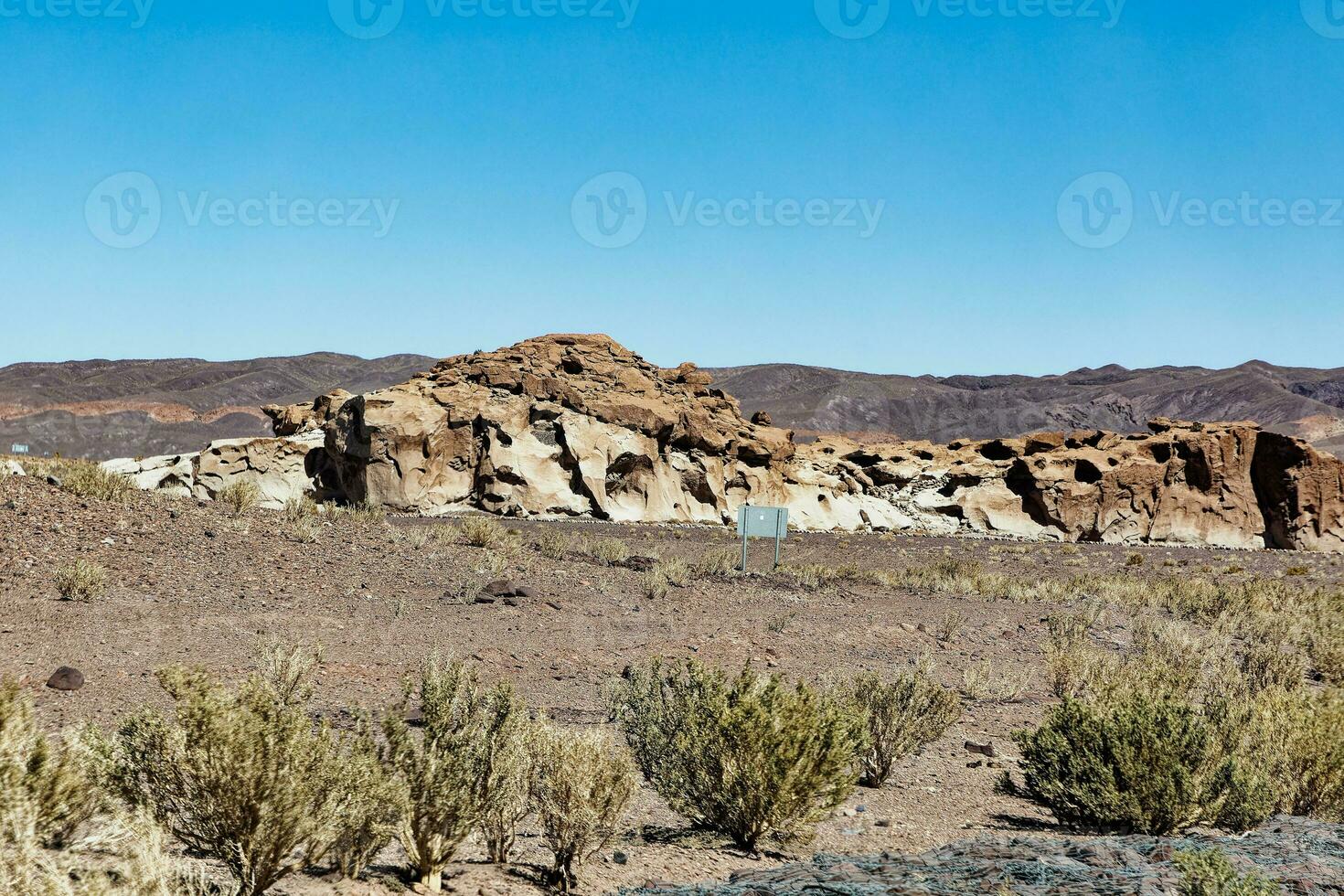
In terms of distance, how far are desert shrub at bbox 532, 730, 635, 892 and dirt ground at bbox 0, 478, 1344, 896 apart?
0.61 ft

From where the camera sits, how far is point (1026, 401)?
385ft

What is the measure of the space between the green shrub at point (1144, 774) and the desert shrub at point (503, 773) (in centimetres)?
407

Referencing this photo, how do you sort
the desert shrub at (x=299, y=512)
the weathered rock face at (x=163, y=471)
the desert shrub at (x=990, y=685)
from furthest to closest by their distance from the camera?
the weathered rock face at (x=163, y=471), the desert shrub at (x=299, y=512), the desert shrub at (x=990, y=685)

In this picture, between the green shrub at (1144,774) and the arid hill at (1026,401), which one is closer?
the green shrub at (1144,774)

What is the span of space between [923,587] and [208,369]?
13170 centimetres

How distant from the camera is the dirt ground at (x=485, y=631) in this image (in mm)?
7129

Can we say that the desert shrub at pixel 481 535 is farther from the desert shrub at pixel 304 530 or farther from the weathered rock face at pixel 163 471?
the weathered rock face at pixel 163 471

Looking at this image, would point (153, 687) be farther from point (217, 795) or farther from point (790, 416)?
point (790, 416)

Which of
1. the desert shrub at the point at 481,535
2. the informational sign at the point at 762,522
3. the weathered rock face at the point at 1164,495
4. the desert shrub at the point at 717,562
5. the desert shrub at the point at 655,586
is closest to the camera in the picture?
the desert shrub at the point at 655,586

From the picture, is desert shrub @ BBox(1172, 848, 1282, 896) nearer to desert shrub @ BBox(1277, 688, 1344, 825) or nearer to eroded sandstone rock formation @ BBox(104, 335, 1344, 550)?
desert shrub @ BBox(1277, 688, 1344, 825)

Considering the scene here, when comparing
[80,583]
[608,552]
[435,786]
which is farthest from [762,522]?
[435,786]

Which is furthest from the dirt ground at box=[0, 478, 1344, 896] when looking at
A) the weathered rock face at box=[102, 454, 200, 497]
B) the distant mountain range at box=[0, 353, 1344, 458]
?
the distant mountain range at box=[0, 353, 1344, 458]

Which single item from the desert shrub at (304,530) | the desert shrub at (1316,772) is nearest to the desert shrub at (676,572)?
the desert shrub at (304,530)

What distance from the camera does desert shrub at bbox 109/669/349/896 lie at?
437cm
